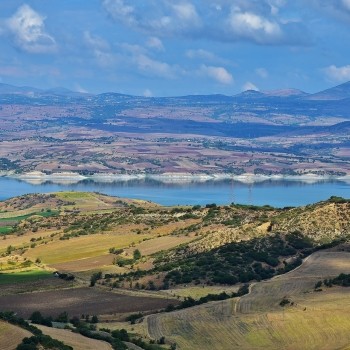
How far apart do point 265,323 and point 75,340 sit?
7.81 m

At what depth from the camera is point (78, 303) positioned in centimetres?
4038

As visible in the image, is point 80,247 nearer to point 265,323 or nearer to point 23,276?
point 23,276

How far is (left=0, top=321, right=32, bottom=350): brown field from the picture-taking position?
24.7 meters

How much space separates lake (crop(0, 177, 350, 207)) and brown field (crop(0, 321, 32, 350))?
9884 centimetres

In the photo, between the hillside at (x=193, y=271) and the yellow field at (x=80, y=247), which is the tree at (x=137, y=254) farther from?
the yellow field at (x=80, y=247)

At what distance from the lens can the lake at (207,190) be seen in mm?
135125

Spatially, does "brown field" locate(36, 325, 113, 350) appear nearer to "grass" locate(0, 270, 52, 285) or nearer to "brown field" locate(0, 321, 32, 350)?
"brown field" locate(0, 321, 32, 350)

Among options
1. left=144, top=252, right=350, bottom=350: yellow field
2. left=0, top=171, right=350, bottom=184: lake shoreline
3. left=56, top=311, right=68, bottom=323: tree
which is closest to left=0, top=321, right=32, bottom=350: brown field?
left=144, top=252, right=350, bottom=350: yellow field

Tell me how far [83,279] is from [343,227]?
57.6 feet

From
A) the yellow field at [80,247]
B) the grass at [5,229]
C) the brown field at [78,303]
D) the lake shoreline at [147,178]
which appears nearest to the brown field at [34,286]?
the brown field at [78,303]

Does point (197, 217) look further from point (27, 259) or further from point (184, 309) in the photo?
point (184, 309)

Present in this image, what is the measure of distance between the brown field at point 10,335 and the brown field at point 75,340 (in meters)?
1.28

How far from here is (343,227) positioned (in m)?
56.2

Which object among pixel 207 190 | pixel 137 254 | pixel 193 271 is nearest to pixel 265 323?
pixel 193 271
